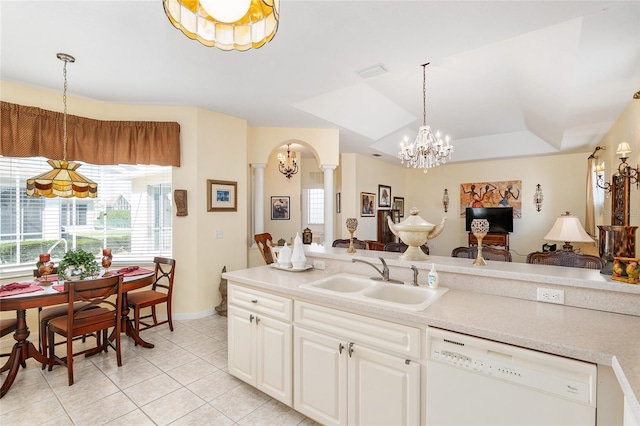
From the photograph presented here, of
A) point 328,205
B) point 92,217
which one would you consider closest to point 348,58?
point 328,205

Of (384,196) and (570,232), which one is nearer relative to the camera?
(570,232)

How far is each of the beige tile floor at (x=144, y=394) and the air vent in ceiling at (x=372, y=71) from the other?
286 centimetres

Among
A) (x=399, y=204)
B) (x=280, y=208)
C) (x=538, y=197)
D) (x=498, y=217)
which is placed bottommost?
(x=498, y=217)

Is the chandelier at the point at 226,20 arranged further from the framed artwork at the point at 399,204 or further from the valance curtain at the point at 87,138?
the framed artwork at the point at 399,204

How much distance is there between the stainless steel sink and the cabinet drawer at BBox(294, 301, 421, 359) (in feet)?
0.34

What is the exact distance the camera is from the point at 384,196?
7.45 meters

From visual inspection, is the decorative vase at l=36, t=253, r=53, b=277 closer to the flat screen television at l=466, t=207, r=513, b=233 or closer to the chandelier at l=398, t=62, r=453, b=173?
the chandelier at l=398, t=62, r=453, b=173

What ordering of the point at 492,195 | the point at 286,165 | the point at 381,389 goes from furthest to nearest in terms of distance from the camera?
the point at 492,195, the point at 286,165, the point at 381,389

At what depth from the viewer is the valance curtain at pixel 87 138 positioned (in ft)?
9.52

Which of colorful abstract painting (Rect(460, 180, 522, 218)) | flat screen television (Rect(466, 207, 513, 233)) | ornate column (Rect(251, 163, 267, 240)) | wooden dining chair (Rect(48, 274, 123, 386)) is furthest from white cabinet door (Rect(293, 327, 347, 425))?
colorful abstract painting (Rect(460, 180, 522, 218))

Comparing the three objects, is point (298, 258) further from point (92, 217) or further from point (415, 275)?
point (92, 217)

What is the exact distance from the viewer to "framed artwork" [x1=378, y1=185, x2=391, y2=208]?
23.9 ft

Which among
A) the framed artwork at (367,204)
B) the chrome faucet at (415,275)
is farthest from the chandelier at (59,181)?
the framed artwork at (367,204)

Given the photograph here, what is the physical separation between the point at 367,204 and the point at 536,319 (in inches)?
214
